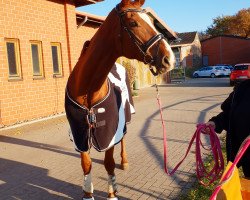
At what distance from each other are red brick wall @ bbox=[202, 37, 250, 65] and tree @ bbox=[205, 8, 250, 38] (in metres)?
13.6

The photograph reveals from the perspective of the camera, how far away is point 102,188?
15.6ft

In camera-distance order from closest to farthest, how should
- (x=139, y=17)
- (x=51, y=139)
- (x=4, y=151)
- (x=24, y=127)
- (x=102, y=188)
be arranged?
1. (x=139, y=17)
2. (x=102, y=188)
3. (x=4, y=151)
4. (x=51, y=139)
5. (x=24, y=127)

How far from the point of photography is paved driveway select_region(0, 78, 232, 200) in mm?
4676

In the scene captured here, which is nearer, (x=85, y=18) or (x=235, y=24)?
(x=85, y=18)

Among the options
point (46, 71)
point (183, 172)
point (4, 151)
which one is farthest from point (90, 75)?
point (46, 71)

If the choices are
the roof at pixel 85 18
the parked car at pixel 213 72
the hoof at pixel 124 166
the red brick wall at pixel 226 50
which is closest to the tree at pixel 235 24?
the red brick wall at pixel 226 50

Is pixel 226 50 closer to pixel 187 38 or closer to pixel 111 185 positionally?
pixel 187 38

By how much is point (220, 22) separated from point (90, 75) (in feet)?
206

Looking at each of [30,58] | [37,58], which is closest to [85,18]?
[37,58]

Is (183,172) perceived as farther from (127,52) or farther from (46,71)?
(46,71)

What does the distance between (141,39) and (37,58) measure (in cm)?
918

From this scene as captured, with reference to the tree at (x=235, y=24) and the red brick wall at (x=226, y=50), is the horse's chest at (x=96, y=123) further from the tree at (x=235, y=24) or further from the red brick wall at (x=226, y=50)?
the tree at (x=235, y=24)

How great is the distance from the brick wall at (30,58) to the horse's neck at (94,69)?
6.92 metres

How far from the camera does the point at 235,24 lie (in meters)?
58.2
